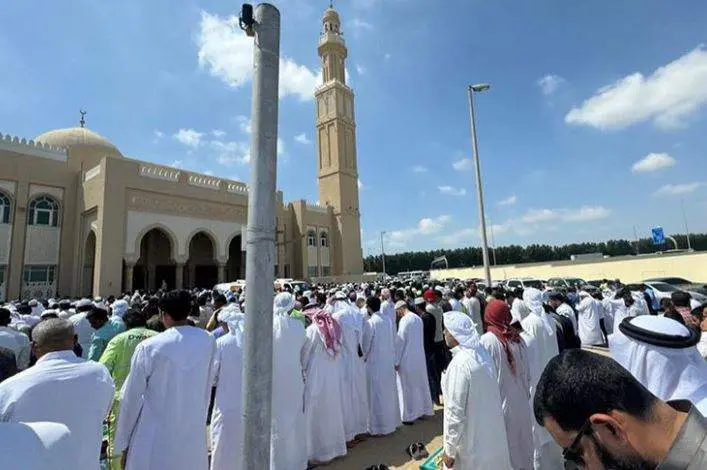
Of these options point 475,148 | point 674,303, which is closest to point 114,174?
point 475,148

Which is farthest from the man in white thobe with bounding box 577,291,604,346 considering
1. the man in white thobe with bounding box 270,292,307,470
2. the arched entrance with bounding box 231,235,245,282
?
the arched entrance with bounding box 231,235,245,282

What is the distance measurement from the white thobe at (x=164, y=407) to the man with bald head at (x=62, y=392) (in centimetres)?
42

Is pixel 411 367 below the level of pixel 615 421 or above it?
below

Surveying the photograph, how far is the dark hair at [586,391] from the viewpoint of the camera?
3.30ft

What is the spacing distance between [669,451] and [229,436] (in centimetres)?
326

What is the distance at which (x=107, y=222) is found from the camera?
18.6m

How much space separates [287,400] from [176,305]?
1.54m

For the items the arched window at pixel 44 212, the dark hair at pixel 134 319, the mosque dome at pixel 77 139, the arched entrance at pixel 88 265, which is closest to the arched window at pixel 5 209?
the arched window at pixel 44 212

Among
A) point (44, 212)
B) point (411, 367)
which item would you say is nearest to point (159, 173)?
point (44, 212)

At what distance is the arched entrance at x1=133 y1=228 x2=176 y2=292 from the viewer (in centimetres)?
2441

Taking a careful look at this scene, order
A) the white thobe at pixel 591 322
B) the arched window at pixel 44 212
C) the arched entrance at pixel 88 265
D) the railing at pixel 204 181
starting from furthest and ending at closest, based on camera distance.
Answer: the railing at pixel 204 181 → the arched entrance at pixel 88 265 → the arched window at pixel 44 212 → the white thobe at pixel 591 322

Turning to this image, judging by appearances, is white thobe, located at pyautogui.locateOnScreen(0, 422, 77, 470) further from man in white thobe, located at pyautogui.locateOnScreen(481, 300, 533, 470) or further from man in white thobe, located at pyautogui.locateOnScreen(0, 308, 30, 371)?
man in white thobe, located at pyautogui.locateOnScreen(0, 308, 30, 371)

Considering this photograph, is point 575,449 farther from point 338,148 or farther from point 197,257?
point 338,148

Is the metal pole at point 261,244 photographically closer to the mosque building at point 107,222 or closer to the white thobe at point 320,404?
the white thobe at point 320,404
